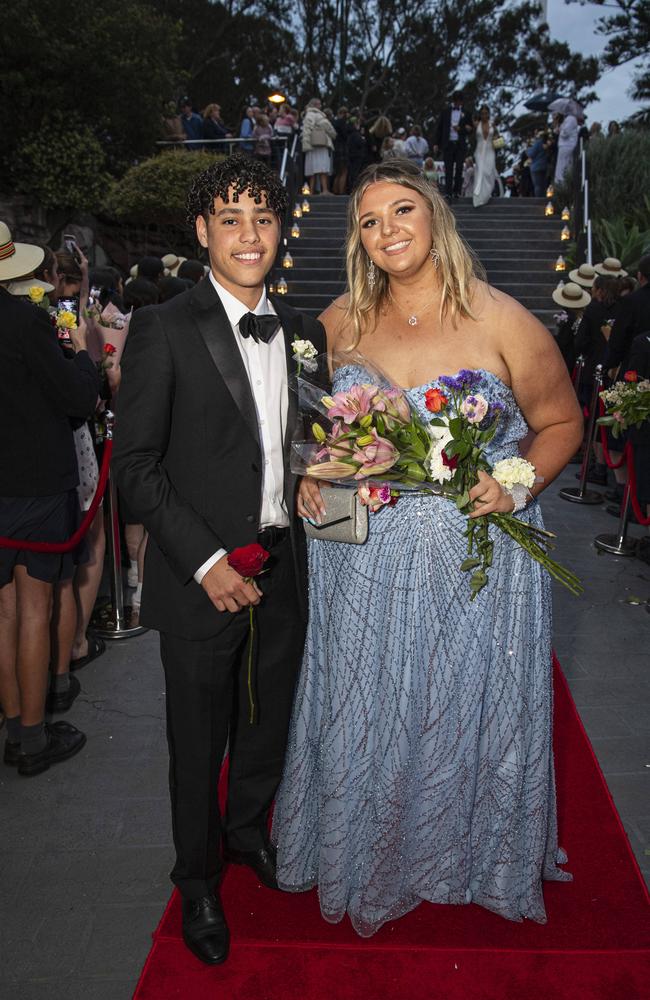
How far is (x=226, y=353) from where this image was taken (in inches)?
87.5

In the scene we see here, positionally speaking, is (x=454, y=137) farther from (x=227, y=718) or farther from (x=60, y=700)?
(x=227, y=718)

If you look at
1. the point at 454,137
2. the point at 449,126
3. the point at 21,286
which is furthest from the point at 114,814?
the point at 449,126

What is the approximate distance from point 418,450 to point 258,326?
1.91 feet

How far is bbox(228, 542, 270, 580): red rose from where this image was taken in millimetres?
2025

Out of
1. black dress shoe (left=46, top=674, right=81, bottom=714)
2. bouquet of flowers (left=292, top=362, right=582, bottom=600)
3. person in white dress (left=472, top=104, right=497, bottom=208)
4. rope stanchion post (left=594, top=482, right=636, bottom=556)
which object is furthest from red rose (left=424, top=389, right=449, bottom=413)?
person in white dress (left=472, top=104, right=497, bottom=208)

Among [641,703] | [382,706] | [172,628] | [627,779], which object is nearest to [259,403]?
[172,628]

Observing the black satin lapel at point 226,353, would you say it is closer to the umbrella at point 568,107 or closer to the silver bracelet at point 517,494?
the silver bracelet at point 517,494

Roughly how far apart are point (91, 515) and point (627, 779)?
277cm

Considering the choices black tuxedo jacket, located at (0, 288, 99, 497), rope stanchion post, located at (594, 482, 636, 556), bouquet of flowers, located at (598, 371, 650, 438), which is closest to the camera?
black tuxedo jacket, located at (0, 288, 99, 497)

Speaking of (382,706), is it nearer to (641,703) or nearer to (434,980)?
(434,980)

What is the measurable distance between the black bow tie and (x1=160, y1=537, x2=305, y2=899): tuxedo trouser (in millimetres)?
641

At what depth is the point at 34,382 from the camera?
10.8 feet

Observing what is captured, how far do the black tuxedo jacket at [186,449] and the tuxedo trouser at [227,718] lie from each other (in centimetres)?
12

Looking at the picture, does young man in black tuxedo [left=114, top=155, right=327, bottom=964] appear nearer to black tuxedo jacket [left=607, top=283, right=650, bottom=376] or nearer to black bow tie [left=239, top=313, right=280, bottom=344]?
black bow tie [left=239, top=313, right=280, bottom=344]
